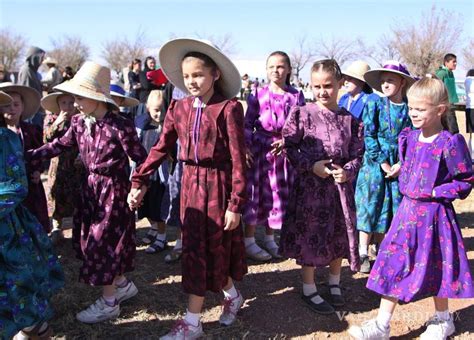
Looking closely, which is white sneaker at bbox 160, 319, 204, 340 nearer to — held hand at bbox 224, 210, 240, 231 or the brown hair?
held hand at bbox 224, 210, 240, 231

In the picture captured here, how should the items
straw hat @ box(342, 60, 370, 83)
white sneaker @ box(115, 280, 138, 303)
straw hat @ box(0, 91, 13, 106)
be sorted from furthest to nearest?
straw hat @ box(342, 60, 370, 83) < white sneaker @ box(115, 280, 138, 303) < straw hat @ box(0, 91, 13, 106)

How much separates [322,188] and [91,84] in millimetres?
1766

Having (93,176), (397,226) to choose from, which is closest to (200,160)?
(93,176)

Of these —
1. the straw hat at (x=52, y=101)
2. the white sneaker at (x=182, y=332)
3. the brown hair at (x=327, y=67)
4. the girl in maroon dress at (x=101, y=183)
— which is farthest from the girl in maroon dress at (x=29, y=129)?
the brown hair at (x=327, y=67)

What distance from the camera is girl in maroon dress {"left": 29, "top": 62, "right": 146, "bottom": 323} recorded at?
3.31 metres

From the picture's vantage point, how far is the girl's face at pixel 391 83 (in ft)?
13.5

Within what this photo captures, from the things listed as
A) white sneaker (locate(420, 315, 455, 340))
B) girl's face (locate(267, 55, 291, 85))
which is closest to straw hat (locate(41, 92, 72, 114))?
girl's face (locate(267, 55, 291, 85))

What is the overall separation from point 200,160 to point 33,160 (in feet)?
4.29

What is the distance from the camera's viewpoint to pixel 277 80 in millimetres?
4402

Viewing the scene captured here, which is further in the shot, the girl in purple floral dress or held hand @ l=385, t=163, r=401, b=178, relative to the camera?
held hand @ l=385, t=163, r=401, b=178

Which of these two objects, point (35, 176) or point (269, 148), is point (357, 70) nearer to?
point (269, 148)

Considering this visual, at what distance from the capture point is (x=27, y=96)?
395cm

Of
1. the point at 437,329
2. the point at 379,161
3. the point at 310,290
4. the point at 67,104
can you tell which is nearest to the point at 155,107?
the point at 67,104

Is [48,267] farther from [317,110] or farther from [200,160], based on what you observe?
[317,110]
